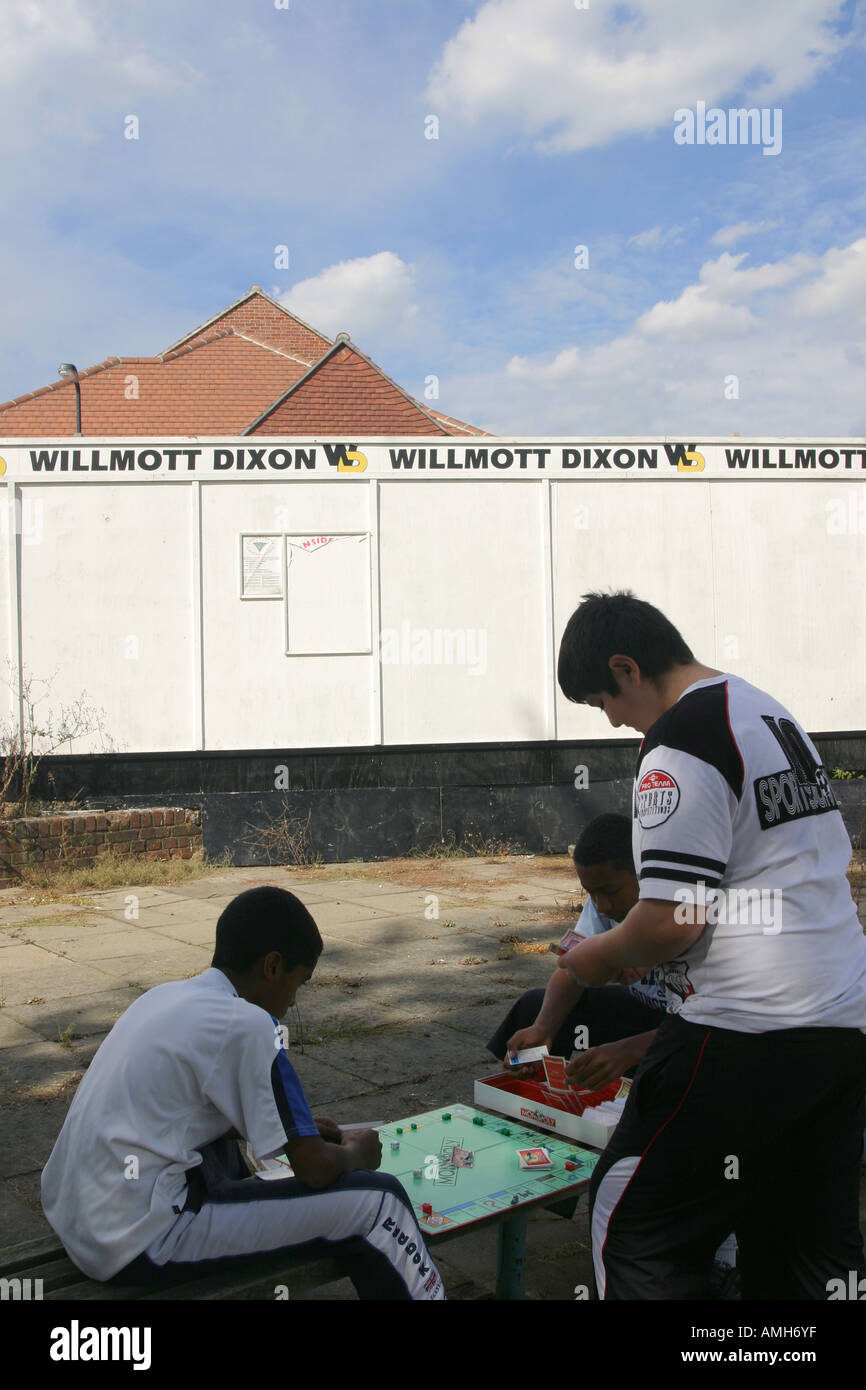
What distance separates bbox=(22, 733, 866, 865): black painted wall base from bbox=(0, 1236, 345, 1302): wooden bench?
349 inches

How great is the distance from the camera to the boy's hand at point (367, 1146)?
2.66 meters

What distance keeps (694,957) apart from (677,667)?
25.9 inches

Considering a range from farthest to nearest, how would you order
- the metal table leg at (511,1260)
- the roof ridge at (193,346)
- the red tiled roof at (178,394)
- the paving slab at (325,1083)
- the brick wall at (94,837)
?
the roof ridge at (193,346)
the red tiled roof at (178,394)
the brick wall at (94,837)
the paving slab at (325,1083)
the metal table leg at (511,1260)

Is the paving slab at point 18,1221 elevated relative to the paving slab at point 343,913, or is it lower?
elevated

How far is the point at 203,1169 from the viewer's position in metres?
2.52

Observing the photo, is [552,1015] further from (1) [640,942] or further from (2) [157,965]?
(2) [157,965]

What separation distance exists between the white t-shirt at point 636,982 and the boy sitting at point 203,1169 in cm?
141

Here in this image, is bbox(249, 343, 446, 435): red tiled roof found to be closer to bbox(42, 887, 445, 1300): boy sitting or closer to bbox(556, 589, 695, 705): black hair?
bbox(556, 589, 695, 705): black hair

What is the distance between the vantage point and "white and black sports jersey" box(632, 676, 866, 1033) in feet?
7.35

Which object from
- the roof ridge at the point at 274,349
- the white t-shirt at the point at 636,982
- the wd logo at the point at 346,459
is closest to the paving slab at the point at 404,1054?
the white t-shirt at the point at 636,982

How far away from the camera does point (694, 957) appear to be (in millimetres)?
2352

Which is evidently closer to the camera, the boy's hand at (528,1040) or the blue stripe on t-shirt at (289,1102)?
the blue stripe on t-shirt at (289,1102)

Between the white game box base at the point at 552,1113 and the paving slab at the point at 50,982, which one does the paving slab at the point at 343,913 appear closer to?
the paving slab at the point at 50,982
